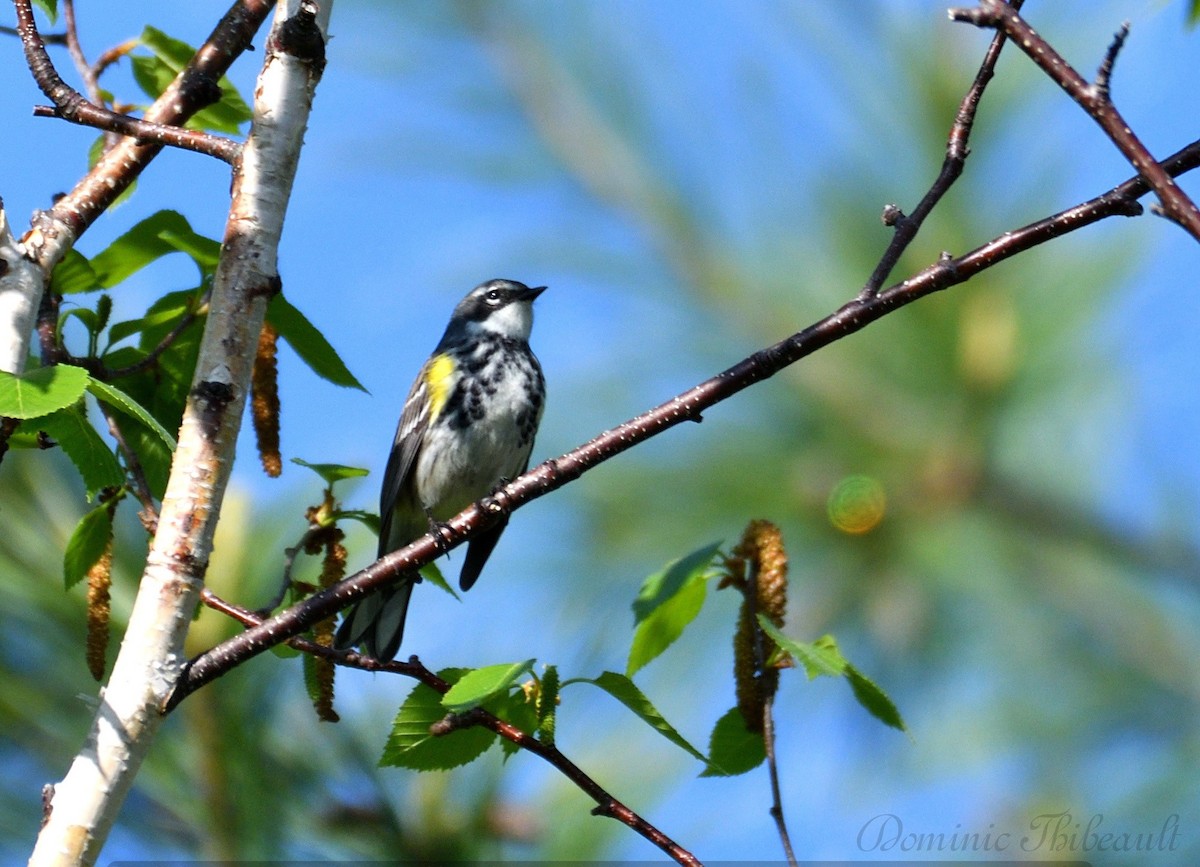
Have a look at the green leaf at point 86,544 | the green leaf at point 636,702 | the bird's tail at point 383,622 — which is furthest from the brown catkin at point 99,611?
the bird's tail at point 383,622

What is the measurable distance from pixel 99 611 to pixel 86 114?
78cm

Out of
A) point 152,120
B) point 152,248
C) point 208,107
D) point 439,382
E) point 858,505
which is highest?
point 439,382

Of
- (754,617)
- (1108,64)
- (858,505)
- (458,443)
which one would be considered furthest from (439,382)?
(1108,64)

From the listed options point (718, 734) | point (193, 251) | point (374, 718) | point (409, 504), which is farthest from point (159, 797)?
point (718, 734)

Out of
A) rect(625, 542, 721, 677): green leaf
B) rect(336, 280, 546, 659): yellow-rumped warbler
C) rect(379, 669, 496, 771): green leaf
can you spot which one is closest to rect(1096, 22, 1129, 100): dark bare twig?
rect(625, 542, 721, 677): green leaf

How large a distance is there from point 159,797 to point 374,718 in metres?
0.63

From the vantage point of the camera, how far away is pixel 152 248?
2336 mm

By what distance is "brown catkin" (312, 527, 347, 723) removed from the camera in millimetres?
2117

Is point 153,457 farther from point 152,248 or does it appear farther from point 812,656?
point 812,656

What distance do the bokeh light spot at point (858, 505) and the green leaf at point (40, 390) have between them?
8.85 ft

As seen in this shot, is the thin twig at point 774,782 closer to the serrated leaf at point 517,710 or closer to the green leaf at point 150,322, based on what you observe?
the serrated leaf at point 517,710

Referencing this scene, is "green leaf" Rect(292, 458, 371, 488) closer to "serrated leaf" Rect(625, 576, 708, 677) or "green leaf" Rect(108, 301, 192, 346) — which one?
"green leaf" Rect(108, 301, 192, 346)

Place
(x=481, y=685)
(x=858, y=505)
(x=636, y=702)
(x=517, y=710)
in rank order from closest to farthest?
(x=481, y=685)
(x=636, y=702)
(x=517, y=710)
(x=858, y=505)

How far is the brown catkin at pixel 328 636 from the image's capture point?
6.95 feet
